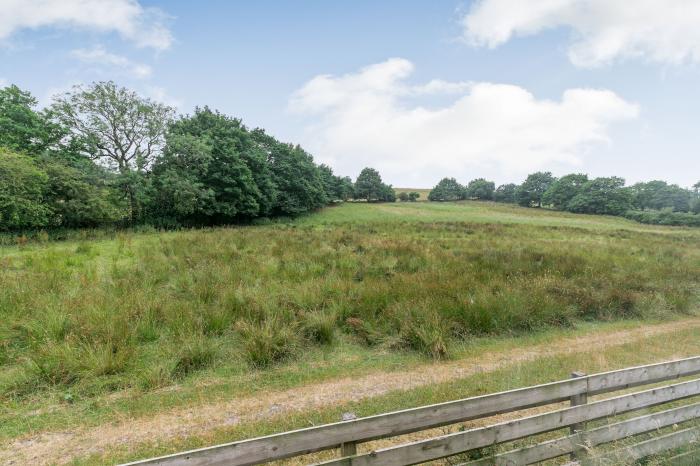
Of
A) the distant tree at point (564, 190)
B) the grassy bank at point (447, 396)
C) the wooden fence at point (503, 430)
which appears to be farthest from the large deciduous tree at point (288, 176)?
the distant tree at point (564, 190)

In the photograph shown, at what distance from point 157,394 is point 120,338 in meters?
1.58

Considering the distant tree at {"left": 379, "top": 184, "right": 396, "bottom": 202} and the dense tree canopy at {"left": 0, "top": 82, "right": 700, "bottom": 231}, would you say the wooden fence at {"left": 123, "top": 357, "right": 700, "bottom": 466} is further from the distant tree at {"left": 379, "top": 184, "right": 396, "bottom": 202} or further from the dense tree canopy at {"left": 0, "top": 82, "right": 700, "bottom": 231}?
the distant tree at {"left": 379, "top": 184, "right": 396, "bottom": 202}

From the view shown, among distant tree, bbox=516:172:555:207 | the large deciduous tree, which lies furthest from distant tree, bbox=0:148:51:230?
distant tree, bbox=516:172:555:207

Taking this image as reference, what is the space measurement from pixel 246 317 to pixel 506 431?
5143 mm

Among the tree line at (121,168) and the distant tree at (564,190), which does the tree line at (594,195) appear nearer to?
the distant tree at (564,190)

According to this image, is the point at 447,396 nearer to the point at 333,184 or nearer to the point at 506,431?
the point at 506,431

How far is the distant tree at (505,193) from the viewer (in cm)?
9594

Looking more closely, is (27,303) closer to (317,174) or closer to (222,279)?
(222,279)

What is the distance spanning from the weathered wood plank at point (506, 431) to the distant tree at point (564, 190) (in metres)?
88.0

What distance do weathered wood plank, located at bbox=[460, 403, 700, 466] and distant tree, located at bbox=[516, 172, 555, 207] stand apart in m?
98.3

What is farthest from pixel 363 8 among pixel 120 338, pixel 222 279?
pixel 120 338

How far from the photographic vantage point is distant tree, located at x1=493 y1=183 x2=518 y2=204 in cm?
9594

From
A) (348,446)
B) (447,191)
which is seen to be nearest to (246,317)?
(348,446)

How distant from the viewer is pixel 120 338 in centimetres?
519
